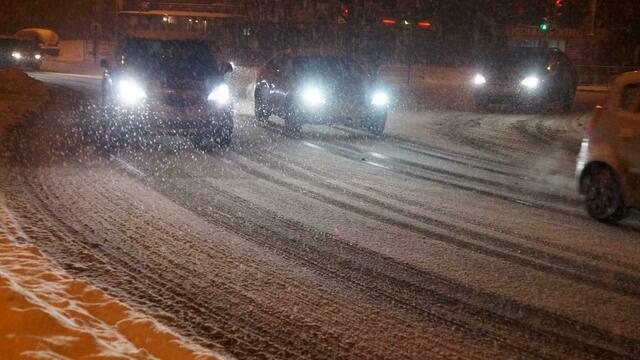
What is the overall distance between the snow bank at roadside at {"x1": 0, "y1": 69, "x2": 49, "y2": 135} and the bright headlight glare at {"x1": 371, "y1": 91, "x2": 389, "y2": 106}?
778cm

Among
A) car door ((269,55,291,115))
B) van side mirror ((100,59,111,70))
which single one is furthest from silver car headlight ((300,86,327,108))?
van side mirror ((100,59,111,70))

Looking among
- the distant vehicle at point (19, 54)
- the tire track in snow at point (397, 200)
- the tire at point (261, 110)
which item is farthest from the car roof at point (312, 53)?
the distant vehicle at point (19, 54)

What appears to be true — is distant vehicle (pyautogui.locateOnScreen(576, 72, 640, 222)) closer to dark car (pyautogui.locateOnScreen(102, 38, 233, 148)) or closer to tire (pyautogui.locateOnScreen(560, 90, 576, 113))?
dark car (pyautogui.locateOnScreen(102, 38, 233, 148))

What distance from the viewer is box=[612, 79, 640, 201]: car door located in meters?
8.30

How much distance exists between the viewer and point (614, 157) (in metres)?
8.65

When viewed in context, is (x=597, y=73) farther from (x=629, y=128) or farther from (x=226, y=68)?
(x=629, y=128)

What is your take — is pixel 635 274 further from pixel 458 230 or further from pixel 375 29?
pixel 375 29

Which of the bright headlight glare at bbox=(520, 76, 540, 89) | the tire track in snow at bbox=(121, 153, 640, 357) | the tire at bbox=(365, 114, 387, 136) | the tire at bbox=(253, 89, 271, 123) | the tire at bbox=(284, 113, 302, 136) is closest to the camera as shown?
the tire track in snow at bbox=(121, 153, 640, 357)

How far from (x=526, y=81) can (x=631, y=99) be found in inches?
646

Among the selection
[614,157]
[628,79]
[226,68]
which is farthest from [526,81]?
[614,157]

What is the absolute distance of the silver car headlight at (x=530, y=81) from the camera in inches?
966

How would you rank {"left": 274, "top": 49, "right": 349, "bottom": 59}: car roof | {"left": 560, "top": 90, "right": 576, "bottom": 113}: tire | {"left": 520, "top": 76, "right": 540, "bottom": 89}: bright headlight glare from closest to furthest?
1. {"left": 274, "top": 49, "right": 349, "bottom": 59}: car roof
2. {"left": 520, "top": 76, "right": 540, "bottom": 89}: bright headlight glare
3. {"left": 560, "top": 90, "right": 576, "bottom": 113}: tire

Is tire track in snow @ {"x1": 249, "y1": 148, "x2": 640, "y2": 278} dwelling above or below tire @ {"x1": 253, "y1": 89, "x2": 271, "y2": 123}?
below

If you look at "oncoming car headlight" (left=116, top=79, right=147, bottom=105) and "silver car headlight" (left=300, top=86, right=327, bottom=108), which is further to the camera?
"silver car headlight" (left=300, top=86, right=327, bottom=108)
